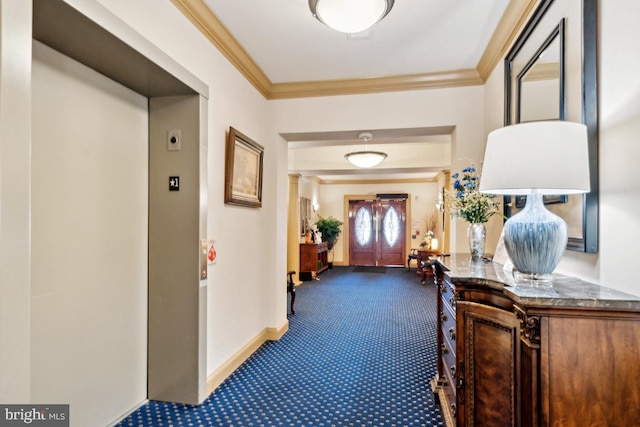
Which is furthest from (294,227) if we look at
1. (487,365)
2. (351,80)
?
(487,365)

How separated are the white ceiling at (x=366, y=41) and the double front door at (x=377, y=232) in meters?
6.69

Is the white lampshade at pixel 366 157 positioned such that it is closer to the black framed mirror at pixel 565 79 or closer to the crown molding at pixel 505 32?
the crown molding at pixel 505 32

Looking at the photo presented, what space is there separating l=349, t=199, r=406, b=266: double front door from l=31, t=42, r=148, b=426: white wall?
8.37 metres

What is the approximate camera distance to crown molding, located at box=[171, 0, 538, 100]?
2.30 m

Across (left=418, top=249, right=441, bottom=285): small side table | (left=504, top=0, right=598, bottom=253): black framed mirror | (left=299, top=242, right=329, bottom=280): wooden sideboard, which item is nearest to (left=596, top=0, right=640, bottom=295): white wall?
(left=504, top=0, right=598, bottom=253): black framed mirror

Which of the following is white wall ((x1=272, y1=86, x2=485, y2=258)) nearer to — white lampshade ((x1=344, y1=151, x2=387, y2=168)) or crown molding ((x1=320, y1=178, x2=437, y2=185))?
white lampshade ((x1=344, y1=151, x2=387, y2=168))

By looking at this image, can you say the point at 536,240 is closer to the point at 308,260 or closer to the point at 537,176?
the point at 537,176

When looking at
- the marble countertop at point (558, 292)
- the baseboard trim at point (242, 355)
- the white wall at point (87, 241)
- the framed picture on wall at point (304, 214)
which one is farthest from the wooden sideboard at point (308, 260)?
the marble countertop at point (558, 292)

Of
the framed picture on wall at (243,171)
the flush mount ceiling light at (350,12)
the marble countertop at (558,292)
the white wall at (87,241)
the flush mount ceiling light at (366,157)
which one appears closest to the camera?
the marble countertop at (558,292)

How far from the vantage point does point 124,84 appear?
7.18 feet

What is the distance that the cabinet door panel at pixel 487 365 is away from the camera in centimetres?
138

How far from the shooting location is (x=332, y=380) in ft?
9.01

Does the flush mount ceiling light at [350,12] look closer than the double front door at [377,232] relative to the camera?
Yes

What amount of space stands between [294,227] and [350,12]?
5697mm
